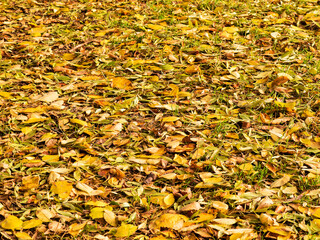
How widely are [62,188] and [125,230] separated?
0.48 metres

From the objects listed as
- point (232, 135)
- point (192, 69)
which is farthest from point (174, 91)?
point (232, 135)

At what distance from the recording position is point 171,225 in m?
1.91

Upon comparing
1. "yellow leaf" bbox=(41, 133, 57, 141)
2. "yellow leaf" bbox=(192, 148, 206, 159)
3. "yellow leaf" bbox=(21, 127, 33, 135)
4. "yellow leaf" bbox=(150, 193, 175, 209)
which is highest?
"yellow leaf" bbox=(21, 127, 33, 135)

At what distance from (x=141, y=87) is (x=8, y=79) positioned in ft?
3.66

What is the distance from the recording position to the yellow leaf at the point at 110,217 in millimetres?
1946

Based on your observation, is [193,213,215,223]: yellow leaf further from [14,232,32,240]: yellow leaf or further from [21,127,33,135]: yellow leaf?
[21,127,33,135]: yellow leaf

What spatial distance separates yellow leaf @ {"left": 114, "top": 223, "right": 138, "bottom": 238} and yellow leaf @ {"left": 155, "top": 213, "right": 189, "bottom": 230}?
4.9 inches

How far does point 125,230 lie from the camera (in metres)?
1.89

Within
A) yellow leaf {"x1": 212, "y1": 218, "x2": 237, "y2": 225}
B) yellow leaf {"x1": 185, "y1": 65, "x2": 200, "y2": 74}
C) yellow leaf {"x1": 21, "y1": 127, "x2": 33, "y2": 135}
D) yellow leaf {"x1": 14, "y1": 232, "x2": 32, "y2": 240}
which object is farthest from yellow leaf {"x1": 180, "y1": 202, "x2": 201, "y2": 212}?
yellow leaf {"x1": 185, "y1": 65, "x2": 200, "y2": 74}

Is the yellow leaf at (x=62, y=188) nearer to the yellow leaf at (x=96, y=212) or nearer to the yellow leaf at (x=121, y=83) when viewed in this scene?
the yellow leaf at (x=96, y=212)

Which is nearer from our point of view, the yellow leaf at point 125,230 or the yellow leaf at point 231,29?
the yellow leaf at point 125,230

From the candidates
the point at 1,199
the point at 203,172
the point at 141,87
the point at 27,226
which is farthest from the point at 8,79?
the point at 203,172

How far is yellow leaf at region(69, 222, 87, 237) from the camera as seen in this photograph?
1.89 metres

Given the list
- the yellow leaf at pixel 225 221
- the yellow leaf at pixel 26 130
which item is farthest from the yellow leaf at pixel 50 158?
the yellow leaf at pixel 225 221
